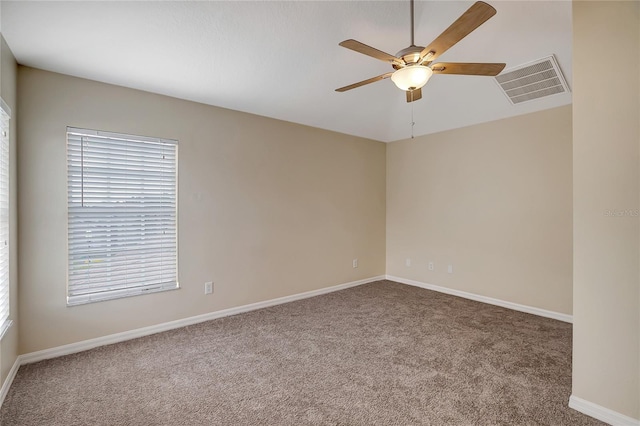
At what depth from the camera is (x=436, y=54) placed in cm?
182

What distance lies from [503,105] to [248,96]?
118 inches

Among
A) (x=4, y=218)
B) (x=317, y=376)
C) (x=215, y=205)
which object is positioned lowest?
(x=317, y=376)

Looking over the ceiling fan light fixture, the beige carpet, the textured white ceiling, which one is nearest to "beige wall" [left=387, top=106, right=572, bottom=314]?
the textured white ceiling

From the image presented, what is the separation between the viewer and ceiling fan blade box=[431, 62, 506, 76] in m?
1.88

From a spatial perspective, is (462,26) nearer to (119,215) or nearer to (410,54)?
(410,54)

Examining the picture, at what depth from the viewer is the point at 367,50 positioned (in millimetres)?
1816

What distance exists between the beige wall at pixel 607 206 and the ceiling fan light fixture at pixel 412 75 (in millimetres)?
985

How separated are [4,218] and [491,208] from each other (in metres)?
5.04

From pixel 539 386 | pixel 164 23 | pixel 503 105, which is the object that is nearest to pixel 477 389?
pixel 539 386

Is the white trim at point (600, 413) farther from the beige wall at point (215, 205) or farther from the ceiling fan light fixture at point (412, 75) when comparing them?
the beige wall at point (215, 205)

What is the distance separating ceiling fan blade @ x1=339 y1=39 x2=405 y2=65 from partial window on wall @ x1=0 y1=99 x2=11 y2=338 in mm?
2380

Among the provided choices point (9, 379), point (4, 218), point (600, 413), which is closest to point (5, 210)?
point (4, 218)

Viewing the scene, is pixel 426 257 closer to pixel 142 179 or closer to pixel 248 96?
pixel 248 96

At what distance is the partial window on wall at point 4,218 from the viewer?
219cm
